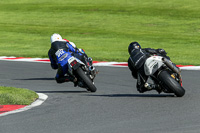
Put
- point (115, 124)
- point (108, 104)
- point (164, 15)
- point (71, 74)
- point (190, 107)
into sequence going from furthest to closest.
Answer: point (164, 15) → point (71, 74) → point (108, 104) → point (190, 107) → point (115, 124)

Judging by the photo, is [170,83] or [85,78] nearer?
[170,83]

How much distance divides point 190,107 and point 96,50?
15217 millimetres

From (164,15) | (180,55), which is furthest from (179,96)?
(164,15)

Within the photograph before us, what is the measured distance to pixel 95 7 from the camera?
45.1m

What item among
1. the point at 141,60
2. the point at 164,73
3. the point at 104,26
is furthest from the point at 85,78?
the point at 104,26

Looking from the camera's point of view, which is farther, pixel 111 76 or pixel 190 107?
pixel 111 76

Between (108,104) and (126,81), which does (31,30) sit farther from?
(108,104)

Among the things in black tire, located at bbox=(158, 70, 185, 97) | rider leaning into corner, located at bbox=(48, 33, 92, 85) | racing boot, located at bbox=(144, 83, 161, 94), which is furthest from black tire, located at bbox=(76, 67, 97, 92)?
black tire, located at bbox=(158, 70, 185, 97)

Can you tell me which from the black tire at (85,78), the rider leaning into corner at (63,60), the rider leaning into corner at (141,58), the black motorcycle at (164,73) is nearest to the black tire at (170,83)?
the black motorcycle at (164,73)

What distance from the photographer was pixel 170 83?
982 centimetres

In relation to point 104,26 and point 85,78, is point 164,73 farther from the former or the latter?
point 104,26

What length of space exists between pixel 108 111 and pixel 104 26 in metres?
27.3

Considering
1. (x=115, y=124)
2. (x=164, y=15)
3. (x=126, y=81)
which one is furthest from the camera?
(x=164, y=15)

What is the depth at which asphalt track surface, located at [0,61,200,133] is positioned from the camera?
7203 mm
